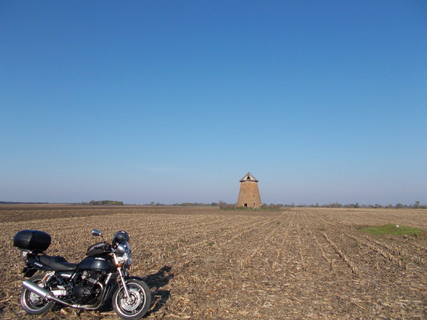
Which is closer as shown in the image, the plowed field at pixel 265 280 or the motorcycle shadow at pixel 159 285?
the plowed field at pixel 265 280

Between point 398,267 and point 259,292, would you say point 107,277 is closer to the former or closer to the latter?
point 259,292

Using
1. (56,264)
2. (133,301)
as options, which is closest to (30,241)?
(56,264)

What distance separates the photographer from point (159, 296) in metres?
7.59

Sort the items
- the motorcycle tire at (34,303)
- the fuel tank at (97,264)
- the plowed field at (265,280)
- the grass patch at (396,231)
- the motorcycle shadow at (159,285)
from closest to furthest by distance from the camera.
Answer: the fuel tank at (97,264), the motorcycle tire at (34,303), the plowed field at (265,280), the motorcycle shadow at (159,285), the grass patch at (396,231)

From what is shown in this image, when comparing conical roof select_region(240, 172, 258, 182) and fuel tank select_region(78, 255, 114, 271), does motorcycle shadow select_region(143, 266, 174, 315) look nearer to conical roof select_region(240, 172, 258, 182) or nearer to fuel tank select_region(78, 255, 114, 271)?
fuel tank select_region(78, 255, 114, 271)

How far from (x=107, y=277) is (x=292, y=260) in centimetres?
789

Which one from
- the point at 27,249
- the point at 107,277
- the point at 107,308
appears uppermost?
the point at 27,249

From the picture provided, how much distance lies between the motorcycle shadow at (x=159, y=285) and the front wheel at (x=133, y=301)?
0.50 metres

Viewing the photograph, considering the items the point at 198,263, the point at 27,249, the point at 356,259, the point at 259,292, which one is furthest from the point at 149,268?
the point at 356,259

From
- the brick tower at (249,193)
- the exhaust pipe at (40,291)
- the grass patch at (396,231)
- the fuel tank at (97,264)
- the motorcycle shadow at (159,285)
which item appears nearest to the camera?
the exhaust pipe at (40,291)

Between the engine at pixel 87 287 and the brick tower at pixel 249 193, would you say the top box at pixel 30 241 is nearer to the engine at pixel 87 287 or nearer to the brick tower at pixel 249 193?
the engine at pixel 87 287

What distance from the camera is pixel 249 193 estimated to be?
237 ft

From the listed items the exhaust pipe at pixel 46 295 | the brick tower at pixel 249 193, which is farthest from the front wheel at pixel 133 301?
the brick tower at pixel 249 193

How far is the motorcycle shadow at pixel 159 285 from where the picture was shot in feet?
23.4
